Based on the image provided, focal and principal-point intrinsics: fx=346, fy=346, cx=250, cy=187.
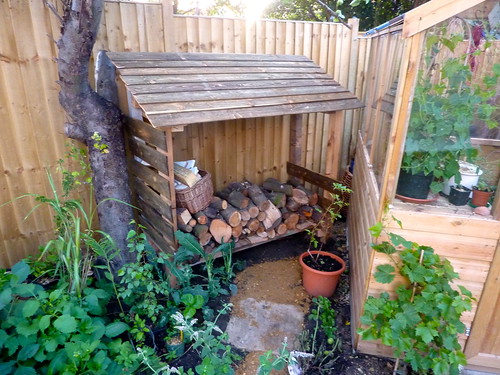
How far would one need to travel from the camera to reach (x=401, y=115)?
1.91 meters

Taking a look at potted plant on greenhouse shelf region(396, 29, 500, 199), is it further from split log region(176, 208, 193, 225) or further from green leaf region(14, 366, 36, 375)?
green leaf region(14, 366, 36, 375)

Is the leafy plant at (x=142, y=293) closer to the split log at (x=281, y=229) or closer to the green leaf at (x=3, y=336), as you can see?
the green leaf at (x=3, y=336)

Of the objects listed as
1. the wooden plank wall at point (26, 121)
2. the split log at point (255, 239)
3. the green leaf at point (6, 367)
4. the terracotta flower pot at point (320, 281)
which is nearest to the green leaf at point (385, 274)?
the terracotta flower pot at point (320, 281)

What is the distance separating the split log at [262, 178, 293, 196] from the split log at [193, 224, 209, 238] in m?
1.06

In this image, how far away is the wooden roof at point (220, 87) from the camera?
95.8 inches

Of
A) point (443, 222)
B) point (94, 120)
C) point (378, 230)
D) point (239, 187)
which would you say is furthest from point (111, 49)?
point (443, 222)

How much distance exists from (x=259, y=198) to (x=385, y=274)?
65.3 inches

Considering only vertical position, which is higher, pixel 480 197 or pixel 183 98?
pixel 183 98

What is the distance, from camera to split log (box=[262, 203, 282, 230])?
3.48 metres

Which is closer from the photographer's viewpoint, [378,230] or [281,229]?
[378,230]

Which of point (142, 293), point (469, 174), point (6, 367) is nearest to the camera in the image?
point (6, 367)

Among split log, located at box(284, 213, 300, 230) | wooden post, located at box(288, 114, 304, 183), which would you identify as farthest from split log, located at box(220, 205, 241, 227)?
wooden post, located at box(288, 114, 304, 183)

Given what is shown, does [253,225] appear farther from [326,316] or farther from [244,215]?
[326,316]

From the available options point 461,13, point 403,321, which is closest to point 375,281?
point 403,321
